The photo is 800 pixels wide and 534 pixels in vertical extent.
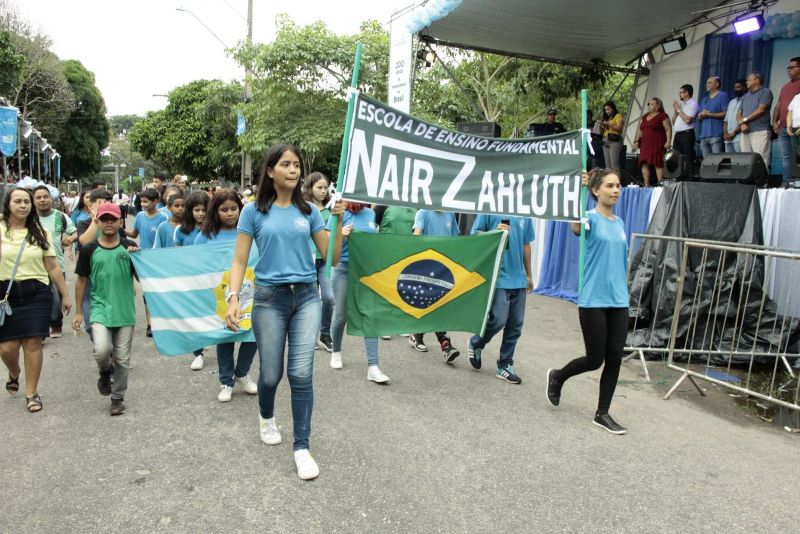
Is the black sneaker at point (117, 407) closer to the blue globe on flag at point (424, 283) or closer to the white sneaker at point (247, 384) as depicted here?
the white sneaker at point (247, 384)

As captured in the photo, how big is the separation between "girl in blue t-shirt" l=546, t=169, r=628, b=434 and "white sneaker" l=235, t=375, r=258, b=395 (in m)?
2.69

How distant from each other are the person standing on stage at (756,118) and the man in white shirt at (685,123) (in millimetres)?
961

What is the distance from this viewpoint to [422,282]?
206 inches

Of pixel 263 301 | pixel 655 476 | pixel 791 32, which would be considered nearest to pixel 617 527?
pixel 655 476

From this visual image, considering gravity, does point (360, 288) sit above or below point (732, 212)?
below

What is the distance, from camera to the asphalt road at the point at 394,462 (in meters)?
3.17

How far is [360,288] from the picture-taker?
506 centimetres

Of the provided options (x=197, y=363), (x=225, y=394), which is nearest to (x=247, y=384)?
(x=225, y=394)

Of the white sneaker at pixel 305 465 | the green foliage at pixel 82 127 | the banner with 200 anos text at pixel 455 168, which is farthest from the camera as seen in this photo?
the green foliage at pixel 82 127

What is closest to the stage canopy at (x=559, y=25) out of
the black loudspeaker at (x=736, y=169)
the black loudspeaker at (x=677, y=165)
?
the black loudspeaker at (x=677, y=165)

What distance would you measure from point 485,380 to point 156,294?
3.05 meters

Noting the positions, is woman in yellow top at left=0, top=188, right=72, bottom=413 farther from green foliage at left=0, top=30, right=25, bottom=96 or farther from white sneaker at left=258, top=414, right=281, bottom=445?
green foliage at left=0, top=30, right=25, bottom=96

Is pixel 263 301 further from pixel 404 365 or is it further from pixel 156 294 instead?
pixel 404 365

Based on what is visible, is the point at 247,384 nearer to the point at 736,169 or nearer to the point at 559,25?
the point at 736,169
